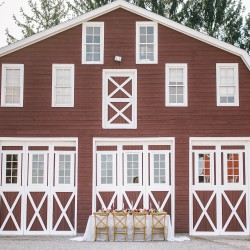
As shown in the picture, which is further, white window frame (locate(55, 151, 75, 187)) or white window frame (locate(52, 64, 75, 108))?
white window frame (locate(52, 64, 75, 108))

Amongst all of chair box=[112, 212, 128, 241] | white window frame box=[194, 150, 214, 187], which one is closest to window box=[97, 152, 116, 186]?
chair box=[112, 212, 128, 241]

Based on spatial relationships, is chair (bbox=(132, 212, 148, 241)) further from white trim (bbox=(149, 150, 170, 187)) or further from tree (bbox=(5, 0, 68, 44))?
tree (bbox=(5, 0, 68, 44))

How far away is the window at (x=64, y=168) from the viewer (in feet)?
60.2

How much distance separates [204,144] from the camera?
18.4 m

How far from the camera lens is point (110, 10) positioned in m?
18.7

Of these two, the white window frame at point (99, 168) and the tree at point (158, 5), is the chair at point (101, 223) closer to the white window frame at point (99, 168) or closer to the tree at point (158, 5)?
the white window frame at point (99, 168)

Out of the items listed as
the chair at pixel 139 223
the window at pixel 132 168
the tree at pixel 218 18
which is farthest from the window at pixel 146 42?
the tree at pixel 218 18

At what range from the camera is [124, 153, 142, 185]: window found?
18391 millimetres

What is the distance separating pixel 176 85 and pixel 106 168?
3.62 m

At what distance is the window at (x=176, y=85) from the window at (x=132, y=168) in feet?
6.83

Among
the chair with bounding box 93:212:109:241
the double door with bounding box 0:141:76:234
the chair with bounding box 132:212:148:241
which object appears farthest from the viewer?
the double door with bounding box 0:141:76:234

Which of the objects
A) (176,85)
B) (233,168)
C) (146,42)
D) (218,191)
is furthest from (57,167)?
(233,168)

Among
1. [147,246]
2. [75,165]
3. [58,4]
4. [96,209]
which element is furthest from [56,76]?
[58,4]

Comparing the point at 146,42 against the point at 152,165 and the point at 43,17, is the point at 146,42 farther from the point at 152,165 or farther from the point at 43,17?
the point at 43,17
